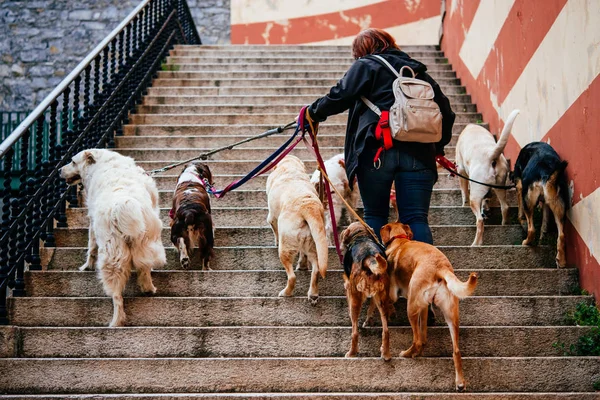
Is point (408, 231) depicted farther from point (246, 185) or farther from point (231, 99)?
point (231, 99)

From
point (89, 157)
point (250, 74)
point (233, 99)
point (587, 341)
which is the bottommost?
point (587, 341)

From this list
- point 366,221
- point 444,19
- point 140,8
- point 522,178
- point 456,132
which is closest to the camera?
point 366,221

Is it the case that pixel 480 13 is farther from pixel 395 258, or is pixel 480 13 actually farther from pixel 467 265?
pixel 395 258

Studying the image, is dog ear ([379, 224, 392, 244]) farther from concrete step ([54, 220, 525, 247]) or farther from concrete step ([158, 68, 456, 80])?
concrete step ([158, 68, 456, 80])

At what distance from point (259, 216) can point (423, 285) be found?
278cm

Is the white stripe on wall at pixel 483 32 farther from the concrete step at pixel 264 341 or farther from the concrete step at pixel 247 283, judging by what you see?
the concrete step at pixel 264 341

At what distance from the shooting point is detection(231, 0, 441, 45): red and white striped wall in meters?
15.4

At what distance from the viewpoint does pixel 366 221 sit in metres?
5.06

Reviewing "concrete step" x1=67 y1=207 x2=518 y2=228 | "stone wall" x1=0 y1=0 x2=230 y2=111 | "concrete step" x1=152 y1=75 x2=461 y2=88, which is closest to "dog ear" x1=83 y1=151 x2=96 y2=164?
"concrete step" x1=67 y1=207 x2=518 y2=228

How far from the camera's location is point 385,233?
4.88m

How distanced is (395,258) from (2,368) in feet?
8.71

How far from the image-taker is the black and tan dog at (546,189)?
18.4ft

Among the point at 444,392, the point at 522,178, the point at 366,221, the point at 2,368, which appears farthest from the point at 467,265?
the point at 2,368

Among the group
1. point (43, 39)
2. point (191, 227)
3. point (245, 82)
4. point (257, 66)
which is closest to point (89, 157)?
point (191, 227)
